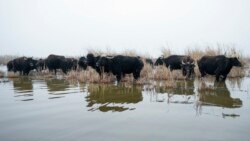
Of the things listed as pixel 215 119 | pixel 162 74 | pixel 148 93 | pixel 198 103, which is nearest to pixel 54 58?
pixel 162 74

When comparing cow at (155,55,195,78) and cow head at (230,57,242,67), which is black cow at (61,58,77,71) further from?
cow head at (230,57,242,67)

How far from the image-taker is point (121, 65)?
51.0ft

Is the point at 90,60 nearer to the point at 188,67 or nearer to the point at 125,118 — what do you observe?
the point at 188,67

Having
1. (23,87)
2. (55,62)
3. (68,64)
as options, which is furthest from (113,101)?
(55,62)

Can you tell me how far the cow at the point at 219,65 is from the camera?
15.3m

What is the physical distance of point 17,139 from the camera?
481 centimetres

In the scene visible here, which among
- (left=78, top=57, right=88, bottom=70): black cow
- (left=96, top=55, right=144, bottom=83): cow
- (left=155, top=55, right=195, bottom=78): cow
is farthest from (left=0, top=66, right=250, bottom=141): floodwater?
(left=78, top=57, right=88, bottom=70): black cow

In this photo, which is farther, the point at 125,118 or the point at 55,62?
the point at 55,62

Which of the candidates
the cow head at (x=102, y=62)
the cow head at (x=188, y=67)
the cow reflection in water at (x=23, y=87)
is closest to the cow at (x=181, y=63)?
the cow head at (x=188, y=67)

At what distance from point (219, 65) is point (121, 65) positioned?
5254 mm

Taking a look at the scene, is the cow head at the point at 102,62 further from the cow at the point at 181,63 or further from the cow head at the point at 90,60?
the cow at the point at 181,63

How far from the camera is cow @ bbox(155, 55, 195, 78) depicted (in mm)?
17406

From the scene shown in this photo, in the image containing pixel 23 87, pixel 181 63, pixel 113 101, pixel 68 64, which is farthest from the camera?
pixel 68 64

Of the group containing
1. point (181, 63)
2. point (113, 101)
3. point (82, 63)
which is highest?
point (82, 63)
